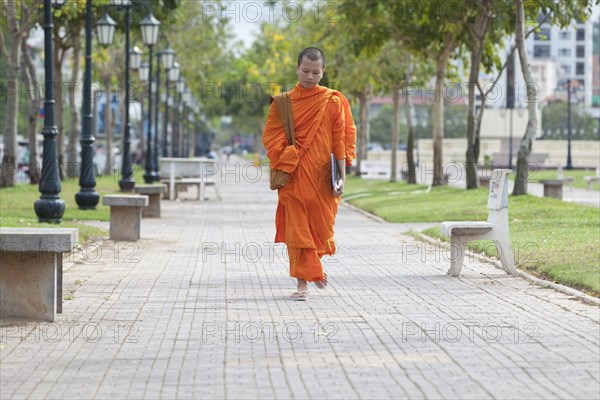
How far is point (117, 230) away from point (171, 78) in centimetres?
2581

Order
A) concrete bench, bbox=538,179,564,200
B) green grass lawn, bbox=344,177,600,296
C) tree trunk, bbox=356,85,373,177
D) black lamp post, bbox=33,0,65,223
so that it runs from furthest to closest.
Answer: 1. tree trunk, bbox=356,85,373,177
2. concrete bench, bbox=538,179,564,200
3. black lamp post, bbox=33,0,65,223
4. green grass lawn, bbox=344,177,600,296

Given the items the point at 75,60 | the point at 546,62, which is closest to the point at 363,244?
the point at 75,60

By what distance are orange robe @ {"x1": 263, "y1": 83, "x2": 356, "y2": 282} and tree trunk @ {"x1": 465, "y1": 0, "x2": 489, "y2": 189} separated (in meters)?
19.8

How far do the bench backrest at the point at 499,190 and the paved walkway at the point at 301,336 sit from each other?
69 centimetres

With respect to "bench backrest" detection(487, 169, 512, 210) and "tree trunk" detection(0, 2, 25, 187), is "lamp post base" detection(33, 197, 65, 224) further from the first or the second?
"tree trunk" detection(0, 2, 25, 187)

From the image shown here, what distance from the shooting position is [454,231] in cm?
1390

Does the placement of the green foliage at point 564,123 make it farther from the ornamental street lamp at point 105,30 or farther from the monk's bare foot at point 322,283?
the monk's bare foot at point 322,283

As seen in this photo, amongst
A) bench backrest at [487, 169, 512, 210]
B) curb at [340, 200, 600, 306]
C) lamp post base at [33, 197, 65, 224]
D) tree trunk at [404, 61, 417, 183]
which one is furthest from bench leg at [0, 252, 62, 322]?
tree trunk at [404, 61, 417, 183]

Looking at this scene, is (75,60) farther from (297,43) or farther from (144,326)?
(144,326)

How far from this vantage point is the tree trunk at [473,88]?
1246 inches

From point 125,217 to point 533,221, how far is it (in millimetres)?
6056

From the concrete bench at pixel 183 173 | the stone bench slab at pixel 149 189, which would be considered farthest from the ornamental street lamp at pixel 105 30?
the concrete bench at pixel 183 173

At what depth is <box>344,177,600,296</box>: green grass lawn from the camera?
1363cm

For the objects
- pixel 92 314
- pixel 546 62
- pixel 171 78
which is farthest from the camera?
pixel 546 62
